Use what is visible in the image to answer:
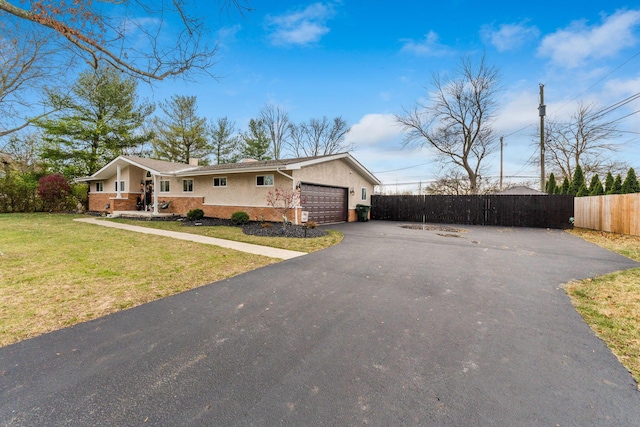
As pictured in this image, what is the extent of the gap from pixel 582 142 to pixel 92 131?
3953 cm

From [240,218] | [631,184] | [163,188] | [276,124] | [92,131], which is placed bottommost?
[240,218]

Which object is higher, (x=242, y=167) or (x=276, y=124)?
(x=276, y=124)

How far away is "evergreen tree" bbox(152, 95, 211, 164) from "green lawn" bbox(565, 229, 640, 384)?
28416 millimetres

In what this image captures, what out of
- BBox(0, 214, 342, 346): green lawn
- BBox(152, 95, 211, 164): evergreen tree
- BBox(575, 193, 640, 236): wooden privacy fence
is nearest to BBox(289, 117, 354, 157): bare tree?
BBox(152, 95, 211, 164): evergreen tree

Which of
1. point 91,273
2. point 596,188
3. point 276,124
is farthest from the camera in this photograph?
point 276,124

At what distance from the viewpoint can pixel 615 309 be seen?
3559mm

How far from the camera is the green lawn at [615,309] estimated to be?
2617 millimetres

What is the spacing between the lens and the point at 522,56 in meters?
12.9

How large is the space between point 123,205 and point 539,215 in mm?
25470

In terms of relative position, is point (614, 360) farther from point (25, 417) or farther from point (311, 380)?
point (25, 417)

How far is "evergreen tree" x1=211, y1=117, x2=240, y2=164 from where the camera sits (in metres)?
28.6

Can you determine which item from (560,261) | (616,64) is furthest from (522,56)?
(560,261)

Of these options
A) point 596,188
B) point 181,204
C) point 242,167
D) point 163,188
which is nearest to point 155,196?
point 181,204

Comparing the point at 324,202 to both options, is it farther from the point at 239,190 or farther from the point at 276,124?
the point at 276,124
